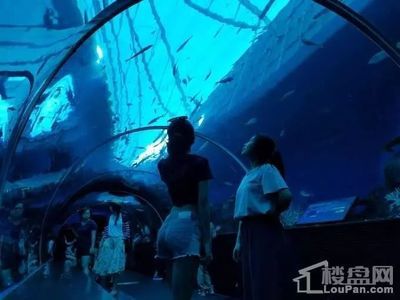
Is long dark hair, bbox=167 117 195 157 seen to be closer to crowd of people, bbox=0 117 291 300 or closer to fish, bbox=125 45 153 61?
crowd of people, bbox=0 117 291 300

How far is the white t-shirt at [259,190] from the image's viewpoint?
365cm

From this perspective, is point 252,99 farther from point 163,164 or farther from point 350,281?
point 163,164

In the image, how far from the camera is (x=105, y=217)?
2808cm

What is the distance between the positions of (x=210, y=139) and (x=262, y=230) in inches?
512

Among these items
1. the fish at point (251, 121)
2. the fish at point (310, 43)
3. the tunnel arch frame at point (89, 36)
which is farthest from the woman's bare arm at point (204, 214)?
the fish at point (251, 121)

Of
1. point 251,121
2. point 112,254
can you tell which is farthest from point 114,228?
point 251,121

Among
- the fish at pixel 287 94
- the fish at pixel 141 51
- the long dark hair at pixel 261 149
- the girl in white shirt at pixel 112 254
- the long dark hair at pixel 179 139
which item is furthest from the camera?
the fish at pixel 287 94

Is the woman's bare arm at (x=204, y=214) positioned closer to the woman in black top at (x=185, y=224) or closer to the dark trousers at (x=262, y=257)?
the woman in black top at (x=185, y=224)

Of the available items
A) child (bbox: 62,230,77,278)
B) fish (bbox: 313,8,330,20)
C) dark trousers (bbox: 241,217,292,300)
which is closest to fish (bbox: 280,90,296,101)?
fish (bbox: 313,8,330,20)

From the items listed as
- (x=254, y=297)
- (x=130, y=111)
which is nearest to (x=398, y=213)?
(x=130, y=111)

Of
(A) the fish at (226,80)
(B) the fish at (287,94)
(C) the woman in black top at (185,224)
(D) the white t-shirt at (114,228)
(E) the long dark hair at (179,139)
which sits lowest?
(D) the white t-shirt at (114,228)

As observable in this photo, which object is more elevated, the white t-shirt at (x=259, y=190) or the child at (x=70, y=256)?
the white t-shirt at (x=259, y=190)

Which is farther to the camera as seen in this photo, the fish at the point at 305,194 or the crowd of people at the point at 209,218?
the fish at the point at 305,194

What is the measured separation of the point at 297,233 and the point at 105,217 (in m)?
22.7
